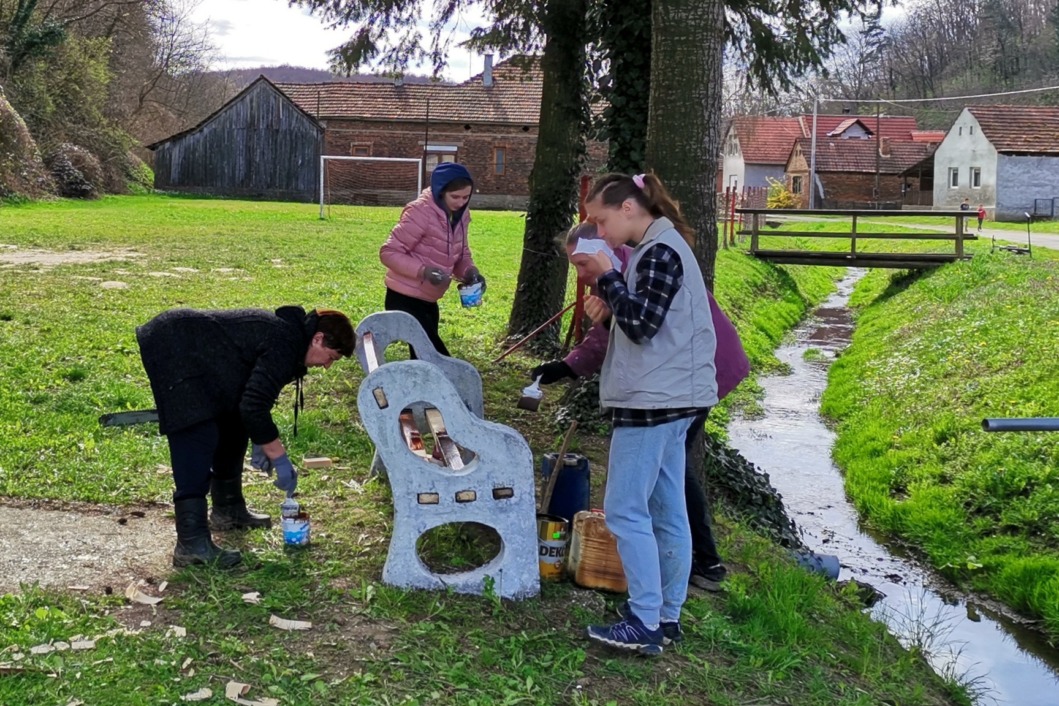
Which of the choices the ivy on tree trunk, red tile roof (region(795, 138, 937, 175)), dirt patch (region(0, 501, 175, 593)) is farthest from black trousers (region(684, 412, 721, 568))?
red tile roof (region(795, 138, 937, 175))

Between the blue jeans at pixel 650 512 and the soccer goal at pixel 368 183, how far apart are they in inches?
1688

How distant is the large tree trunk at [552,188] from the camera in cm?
1087

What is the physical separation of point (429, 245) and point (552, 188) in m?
4.48

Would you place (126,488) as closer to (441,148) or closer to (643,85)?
(643,85)

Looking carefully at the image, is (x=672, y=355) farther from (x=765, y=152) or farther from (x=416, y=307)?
(x=765, y=152)

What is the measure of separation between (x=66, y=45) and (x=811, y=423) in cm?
3606

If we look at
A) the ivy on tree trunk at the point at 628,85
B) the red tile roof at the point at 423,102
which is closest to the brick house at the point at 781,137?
the red tile roof at the point at 423,102

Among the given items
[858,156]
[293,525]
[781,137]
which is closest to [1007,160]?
[858,156]

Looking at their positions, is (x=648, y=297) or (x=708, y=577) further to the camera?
(x=708, y=577)

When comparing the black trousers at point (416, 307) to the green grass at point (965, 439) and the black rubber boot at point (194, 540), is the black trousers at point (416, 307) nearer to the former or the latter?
the black rubber boot at point (194, 540)

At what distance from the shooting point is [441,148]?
4906 centimetres

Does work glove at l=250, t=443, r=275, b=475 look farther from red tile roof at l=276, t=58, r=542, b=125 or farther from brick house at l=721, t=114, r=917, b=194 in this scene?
brick house at l=721, t=114, r=917, b=194

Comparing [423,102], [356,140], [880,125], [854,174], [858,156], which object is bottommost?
[356,140]

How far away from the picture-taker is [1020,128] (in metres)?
53.9
